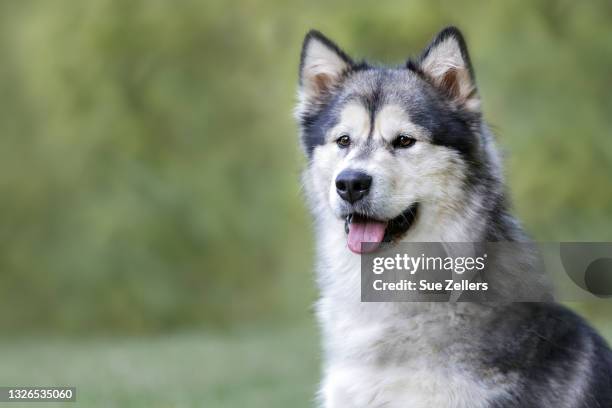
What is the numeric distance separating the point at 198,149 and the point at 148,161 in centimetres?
105

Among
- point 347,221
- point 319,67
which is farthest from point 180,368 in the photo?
point 347,221

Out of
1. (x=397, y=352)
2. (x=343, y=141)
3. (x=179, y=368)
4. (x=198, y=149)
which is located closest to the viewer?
(x=397, y=352)

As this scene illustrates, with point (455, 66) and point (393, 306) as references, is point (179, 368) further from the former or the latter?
point (455, 66)

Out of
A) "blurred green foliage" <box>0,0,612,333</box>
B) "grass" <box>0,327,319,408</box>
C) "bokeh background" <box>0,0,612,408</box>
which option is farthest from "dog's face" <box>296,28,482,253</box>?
"blurred green foliage" <box>0,0,612,333</box>

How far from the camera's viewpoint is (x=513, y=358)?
153 inches

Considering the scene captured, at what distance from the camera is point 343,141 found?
14.6 ft

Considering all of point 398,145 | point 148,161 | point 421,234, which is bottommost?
point 421,234

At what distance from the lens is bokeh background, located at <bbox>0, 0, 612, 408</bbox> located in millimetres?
12320

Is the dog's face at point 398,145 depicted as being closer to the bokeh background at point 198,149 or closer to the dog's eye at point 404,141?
the dog's eye at point 404,141

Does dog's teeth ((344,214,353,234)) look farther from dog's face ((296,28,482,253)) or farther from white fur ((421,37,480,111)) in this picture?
white fur ((421,37,480,111))

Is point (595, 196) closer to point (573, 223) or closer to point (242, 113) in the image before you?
point (573, 223)

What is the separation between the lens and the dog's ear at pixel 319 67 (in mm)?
4773

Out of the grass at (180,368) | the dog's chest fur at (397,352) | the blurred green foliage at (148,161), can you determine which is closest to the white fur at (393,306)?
the dog's chest fur at (397,352)

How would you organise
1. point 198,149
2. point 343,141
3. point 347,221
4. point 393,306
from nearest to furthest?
point 393,306 < point 347,221 < point 343,141 < point 198,149
